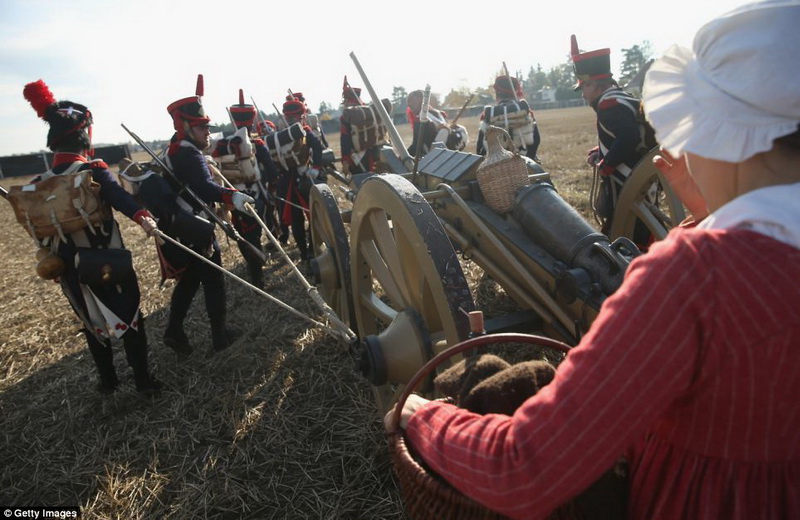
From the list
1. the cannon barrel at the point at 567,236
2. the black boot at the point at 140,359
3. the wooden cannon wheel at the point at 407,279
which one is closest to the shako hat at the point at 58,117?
the black boot at the point at 140,359

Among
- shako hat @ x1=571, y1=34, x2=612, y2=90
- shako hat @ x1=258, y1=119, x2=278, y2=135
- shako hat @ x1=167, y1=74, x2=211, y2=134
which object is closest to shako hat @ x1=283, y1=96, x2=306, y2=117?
shako hat @ x1=258, y1=119, x2=278, y2=135

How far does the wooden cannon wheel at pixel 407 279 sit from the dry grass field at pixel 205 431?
456 millimetres

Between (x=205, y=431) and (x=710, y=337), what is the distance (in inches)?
115

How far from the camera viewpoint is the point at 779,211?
624 millimetres

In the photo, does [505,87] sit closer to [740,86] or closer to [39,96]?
[39,96]

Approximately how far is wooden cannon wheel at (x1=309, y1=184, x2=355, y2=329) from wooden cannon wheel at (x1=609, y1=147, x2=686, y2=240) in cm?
184

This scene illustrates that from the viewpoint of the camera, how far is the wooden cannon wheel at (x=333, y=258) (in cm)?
311

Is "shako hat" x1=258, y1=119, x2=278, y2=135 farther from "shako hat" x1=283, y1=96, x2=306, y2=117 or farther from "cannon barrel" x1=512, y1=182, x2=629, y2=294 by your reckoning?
"cannon barrel" x1=512, y1=182, x2=629, y2=294

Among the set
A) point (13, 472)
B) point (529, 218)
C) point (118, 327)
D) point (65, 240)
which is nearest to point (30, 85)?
point (65, 240)

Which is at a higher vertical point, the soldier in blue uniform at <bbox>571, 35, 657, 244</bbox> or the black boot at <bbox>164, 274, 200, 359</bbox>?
the soldier in blue uniform at <bbox>571, 35, 657, 244</bbox>

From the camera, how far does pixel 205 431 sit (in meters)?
2.94

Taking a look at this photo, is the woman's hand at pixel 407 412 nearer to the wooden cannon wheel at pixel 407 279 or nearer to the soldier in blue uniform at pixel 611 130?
the wooden cannon wheel at pixel 407 279

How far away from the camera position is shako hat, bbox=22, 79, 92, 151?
2965mm

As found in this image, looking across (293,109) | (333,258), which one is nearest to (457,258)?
(333,258)
